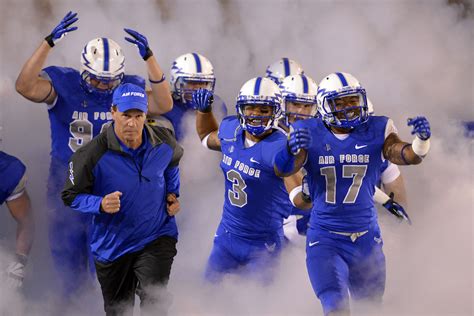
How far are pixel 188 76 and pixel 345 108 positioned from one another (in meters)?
1.73

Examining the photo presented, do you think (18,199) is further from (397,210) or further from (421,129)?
(421,129)

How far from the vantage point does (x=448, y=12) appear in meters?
8.23

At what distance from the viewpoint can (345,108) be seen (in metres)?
5.24

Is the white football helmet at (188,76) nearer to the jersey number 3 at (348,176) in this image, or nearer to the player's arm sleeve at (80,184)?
the jersey number 3 at (348,176)

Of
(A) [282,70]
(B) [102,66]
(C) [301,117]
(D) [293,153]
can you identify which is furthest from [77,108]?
(A) [282,70]

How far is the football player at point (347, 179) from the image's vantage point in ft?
17.2

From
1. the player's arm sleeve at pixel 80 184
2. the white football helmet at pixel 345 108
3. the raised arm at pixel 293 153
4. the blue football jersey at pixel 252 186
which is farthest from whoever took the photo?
the blue football jersey at pixel 252 186

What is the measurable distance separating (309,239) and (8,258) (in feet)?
6.99

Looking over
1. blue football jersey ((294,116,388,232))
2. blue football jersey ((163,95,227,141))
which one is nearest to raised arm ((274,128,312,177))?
blue football jersey ((294,116,388,232))

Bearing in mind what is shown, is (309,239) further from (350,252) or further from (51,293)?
(51,293)

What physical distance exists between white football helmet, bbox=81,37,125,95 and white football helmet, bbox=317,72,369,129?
149 centimetres

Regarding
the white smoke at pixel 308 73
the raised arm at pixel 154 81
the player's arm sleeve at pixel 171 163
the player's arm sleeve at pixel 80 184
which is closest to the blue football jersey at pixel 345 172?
the white smoke at pixel 308 73

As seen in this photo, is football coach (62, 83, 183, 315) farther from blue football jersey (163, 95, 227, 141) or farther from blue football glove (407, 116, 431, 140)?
blue football jersey (163, 95, 227, 141)

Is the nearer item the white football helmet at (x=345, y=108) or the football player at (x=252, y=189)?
the white football helmet at (x=345, y=108)
